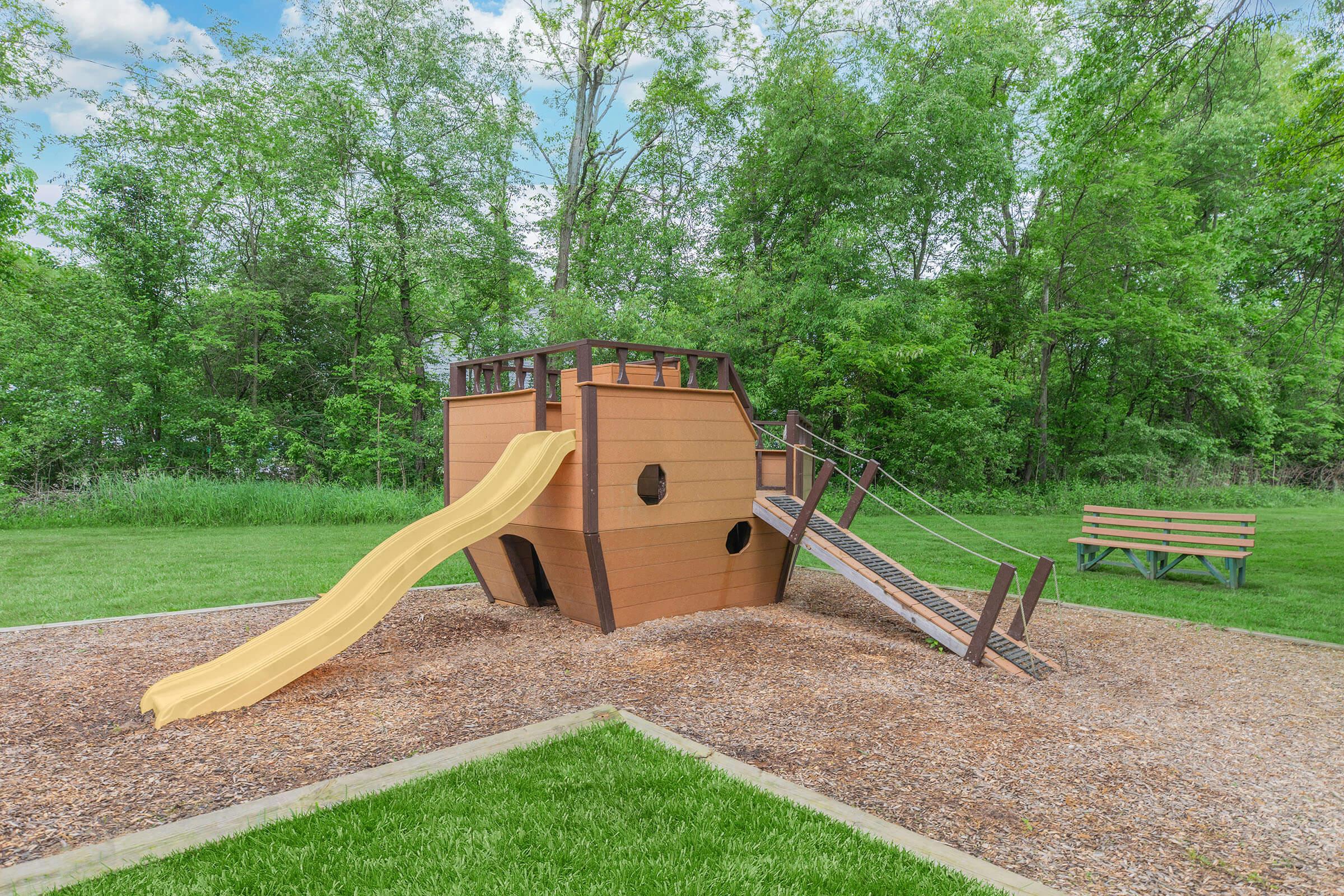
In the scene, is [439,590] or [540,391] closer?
[540,391]

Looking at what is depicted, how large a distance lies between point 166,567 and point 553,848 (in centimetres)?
865

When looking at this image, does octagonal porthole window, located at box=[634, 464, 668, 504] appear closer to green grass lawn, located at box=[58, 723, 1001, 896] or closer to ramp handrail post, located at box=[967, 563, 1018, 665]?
ramp handrail post, located at box=[967, 563, 1018, 665]

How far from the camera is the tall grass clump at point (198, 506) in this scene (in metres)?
13.1

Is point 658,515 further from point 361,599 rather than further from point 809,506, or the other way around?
point 361,599

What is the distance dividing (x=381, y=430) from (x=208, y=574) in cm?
963

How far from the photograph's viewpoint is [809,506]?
6.68m

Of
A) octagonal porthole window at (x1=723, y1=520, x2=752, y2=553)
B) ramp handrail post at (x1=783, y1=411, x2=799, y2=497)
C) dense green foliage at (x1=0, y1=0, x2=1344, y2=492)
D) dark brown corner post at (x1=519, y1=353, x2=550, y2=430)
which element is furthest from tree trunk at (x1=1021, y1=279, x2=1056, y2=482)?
dark brown corner post at (x1=519, y1=353, x2=550, y2=430)

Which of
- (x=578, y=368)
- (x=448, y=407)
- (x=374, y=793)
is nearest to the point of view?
(x=374, y=793)

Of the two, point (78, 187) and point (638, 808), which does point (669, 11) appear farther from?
point (638, 808)

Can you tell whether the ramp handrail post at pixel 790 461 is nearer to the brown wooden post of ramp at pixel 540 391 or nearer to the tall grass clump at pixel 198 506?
the brown wooden post of ramp at pixel 540 391

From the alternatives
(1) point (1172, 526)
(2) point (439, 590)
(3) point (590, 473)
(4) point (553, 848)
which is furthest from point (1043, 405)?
(4) point (553, 848)

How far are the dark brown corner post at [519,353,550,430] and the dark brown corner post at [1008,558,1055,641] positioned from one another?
4.18m

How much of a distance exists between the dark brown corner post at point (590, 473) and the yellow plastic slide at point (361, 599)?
21 centimetres

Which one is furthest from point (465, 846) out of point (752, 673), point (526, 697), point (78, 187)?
point (78, 187)
